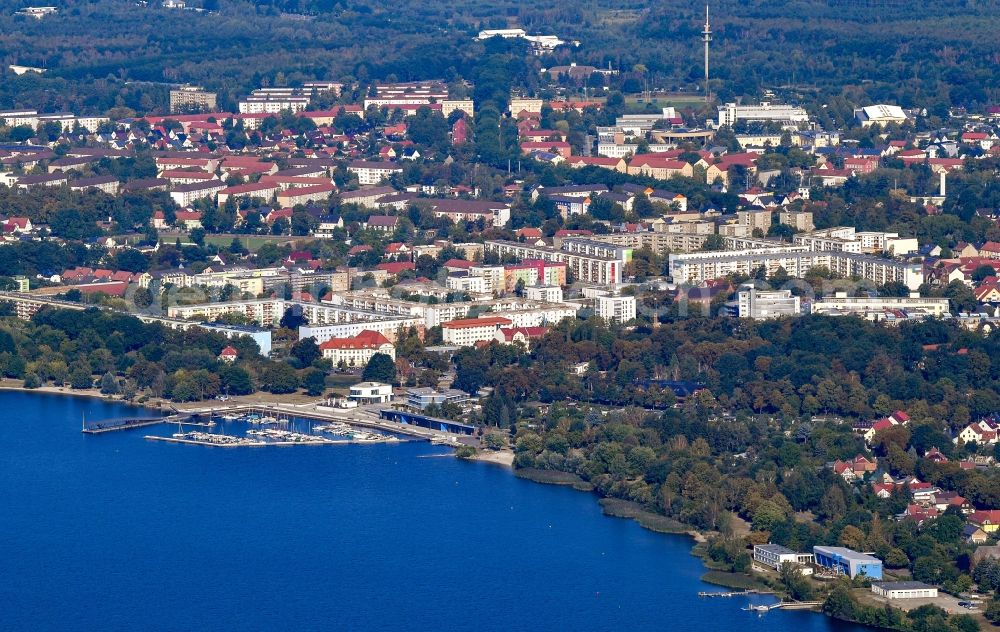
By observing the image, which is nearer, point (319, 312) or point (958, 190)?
point (319, 312)

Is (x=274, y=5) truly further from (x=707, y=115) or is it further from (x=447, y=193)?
(x=447, y=193)

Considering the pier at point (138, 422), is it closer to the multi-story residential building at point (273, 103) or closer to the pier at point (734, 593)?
the pier at point (734, 593)

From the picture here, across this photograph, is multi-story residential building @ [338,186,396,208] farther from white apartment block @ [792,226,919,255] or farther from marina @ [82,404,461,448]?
marina @ [82,404,461,448]

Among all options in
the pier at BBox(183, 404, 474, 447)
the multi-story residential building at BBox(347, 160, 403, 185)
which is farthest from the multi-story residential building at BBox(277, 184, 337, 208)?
the pier at BBox(183, 404, 474, 447)

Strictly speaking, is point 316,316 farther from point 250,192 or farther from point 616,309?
point 250,192

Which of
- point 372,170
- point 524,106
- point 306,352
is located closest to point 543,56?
point 524,106

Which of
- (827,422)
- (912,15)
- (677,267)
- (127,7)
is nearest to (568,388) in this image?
(827,422)
